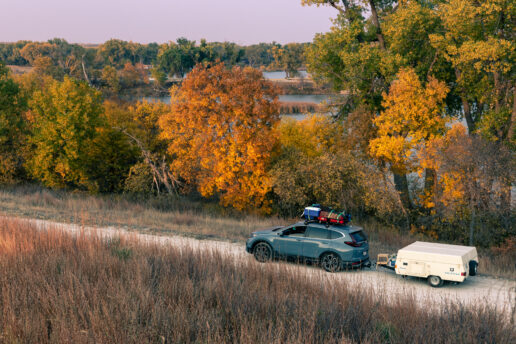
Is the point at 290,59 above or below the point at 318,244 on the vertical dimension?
above

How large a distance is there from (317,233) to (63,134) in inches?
1240

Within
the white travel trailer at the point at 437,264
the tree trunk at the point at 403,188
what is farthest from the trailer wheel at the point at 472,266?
the tree trunk at the point at 403,188

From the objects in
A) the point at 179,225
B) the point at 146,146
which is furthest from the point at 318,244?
the point at 146,146

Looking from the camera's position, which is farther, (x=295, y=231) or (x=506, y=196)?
(x=506, y=196)

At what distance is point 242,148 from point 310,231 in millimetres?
18262

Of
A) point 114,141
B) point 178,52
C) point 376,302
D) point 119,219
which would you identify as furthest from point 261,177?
point 178,52

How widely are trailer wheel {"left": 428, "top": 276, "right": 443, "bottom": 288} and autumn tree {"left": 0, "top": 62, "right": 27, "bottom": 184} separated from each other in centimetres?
3853

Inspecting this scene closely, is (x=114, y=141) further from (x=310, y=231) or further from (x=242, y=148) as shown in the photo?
(x=310, y=231)

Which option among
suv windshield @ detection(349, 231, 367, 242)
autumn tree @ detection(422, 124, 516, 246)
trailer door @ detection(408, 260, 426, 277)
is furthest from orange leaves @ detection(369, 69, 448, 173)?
trailer door @ detection(408, 260, 426, 277)

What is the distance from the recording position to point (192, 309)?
201 inches

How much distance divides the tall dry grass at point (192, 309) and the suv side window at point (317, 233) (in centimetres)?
610

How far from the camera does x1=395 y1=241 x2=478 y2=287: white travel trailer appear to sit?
36.7 ft

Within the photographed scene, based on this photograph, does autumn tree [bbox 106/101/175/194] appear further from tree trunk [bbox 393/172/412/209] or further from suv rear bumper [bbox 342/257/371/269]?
suv rear bumper [bbox 342/257/371/269]

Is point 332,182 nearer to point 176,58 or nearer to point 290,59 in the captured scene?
point 176,58
